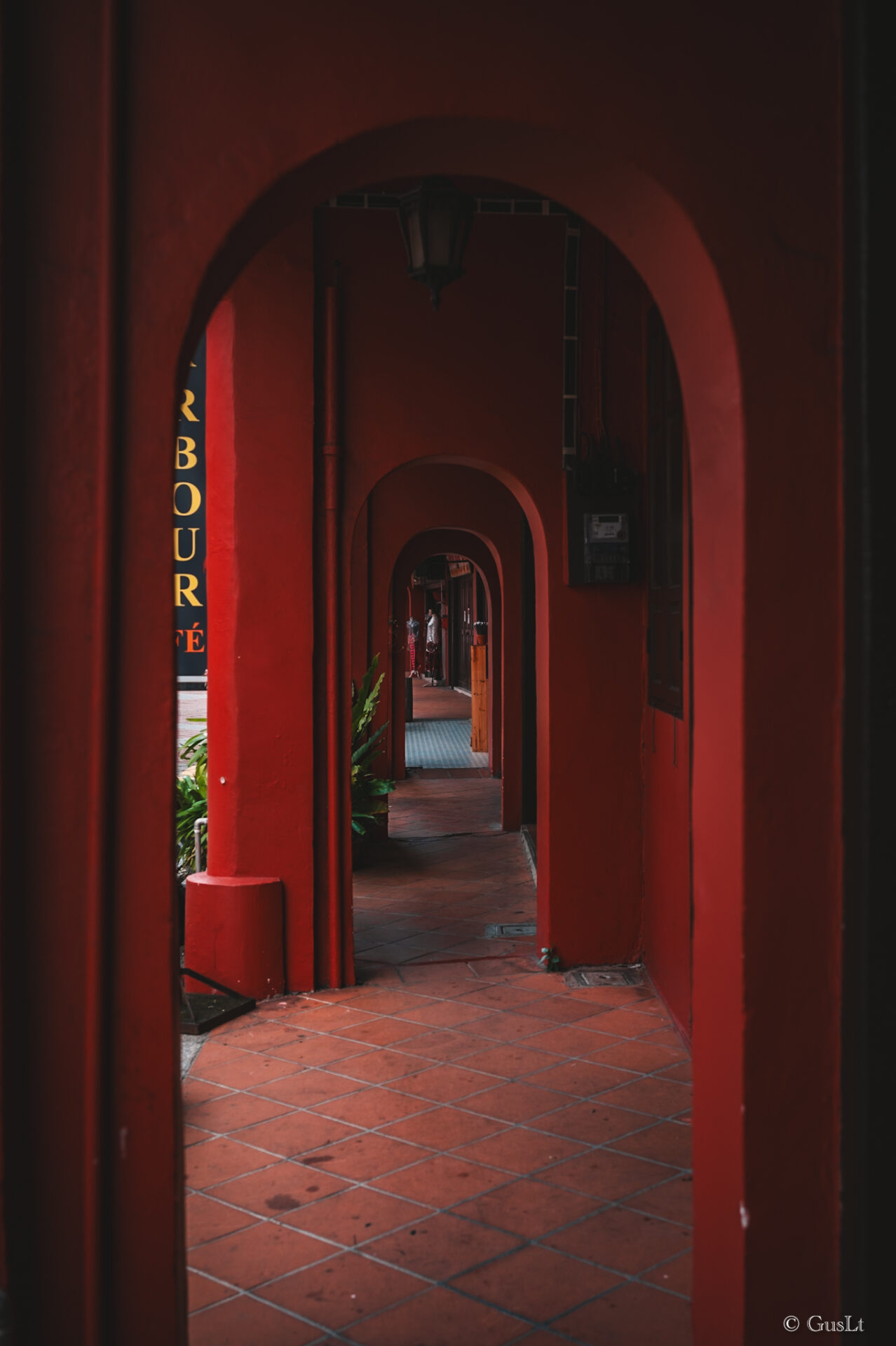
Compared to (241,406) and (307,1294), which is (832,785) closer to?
(307,1294)

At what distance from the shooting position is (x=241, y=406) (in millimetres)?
4895

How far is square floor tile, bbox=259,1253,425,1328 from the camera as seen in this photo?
2.56m

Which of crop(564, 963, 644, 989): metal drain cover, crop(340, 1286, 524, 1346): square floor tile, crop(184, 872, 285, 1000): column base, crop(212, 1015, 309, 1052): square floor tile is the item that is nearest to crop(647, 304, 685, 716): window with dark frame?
crop(564, 963, 644, 989): metal drain cover

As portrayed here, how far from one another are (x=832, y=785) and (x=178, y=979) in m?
1.33

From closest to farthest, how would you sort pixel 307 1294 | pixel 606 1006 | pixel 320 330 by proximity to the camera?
pixel 307 1294
pixel 606 1006
pixel 320 330

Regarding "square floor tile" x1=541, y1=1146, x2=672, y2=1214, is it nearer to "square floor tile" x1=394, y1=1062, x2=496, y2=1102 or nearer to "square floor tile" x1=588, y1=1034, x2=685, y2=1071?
"square floor tile" x1=394, y1=1062, x2=496, y2=1102

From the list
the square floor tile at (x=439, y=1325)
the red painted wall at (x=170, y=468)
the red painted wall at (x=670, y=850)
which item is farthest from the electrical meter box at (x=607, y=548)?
the square floor tile at (x=439, y=1325)

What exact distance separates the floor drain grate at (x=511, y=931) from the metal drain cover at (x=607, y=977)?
78cm

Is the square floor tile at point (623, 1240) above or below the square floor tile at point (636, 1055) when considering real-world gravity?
below

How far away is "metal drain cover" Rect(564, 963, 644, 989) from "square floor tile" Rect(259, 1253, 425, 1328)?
2.49 m

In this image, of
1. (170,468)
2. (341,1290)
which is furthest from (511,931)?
(170,468)

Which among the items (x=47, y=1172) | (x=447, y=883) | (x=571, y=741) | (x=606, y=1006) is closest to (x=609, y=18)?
(x=47, y=1172)

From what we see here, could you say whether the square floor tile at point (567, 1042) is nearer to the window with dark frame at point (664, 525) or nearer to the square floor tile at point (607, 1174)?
the square floor tile at point (607, 1174)

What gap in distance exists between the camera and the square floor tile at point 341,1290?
2.56m
